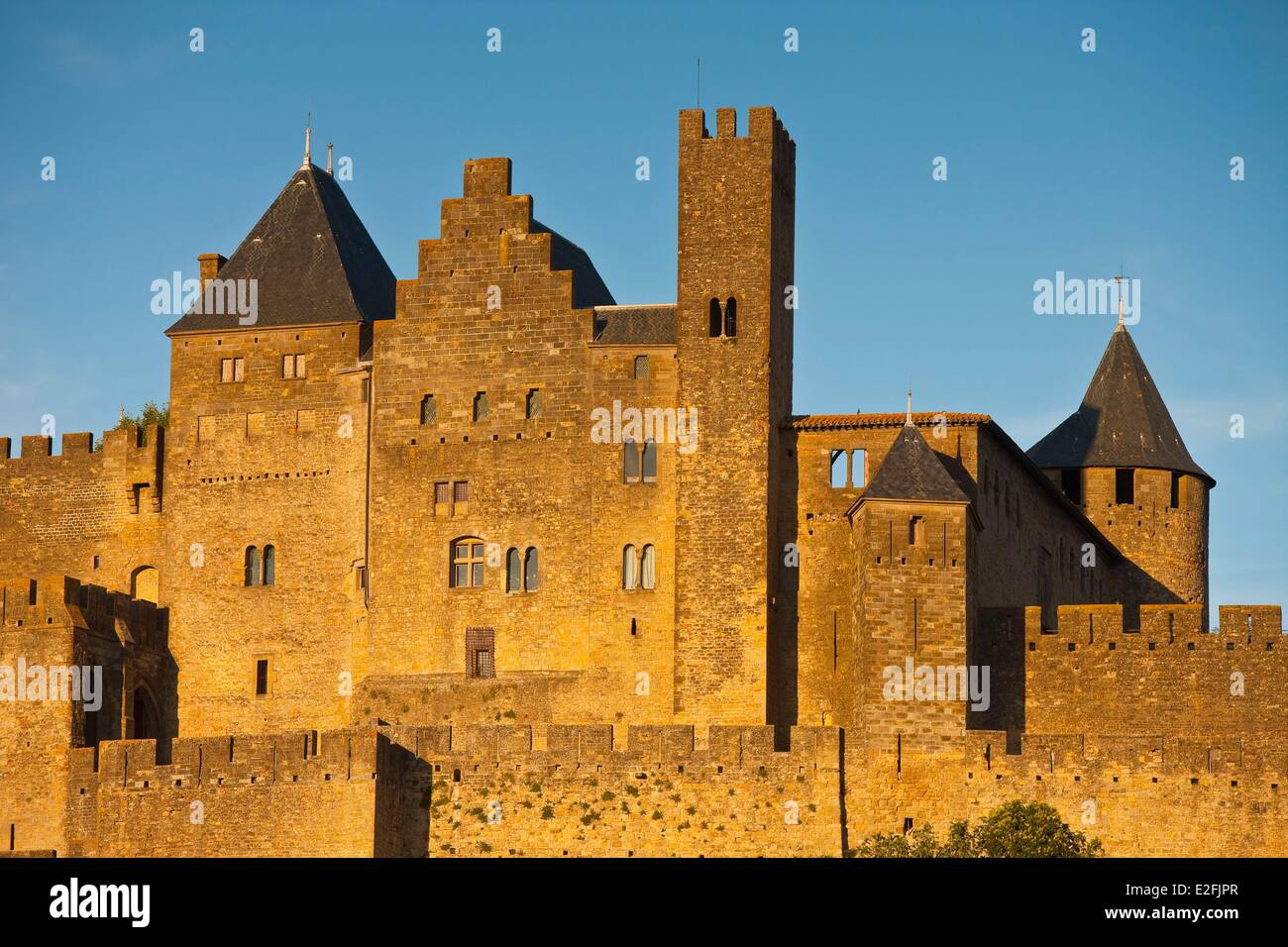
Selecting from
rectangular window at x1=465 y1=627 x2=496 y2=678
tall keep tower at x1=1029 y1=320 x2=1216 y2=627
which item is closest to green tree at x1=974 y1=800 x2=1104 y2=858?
rectangular window at x1=465 y1=627 x2=496 y2=678

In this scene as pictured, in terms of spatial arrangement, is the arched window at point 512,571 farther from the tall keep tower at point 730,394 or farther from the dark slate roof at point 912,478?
the dark slate roof at point 912,478

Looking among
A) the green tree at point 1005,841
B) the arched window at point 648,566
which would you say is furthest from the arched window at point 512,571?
the green tree at point 1005,841

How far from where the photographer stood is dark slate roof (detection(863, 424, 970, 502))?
50.6 m

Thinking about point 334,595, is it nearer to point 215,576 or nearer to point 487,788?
point 215,576

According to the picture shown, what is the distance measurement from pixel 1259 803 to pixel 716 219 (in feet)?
52.8

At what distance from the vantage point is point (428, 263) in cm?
5747

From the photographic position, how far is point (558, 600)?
55094 millimetres

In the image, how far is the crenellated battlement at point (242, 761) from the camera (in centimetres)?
4916

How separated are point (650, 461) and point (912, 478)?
20.6ft

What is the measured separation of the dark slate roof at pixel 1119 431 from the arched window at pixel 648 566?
48.2 ft

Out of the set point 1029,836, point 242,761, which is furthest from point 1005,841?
point 242,761

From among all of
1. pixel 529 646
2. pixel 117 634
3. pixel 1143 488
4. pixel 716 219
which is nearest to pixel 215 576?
pixel 117 634

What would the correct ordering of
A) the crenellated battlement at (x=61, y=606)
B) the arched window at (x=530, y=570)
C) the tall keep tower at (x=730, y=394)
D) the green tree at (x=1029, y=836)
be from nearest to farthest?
the green tree at (x=1029, y=836) < the tall keep tower at (x=730, y=394) < the crenellated battlement at (x=61, y=606) < the arched window at (x=530, y=570)

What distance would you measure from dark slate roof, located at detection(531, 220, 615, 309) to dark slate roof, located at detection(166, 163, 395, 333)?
385 cm
